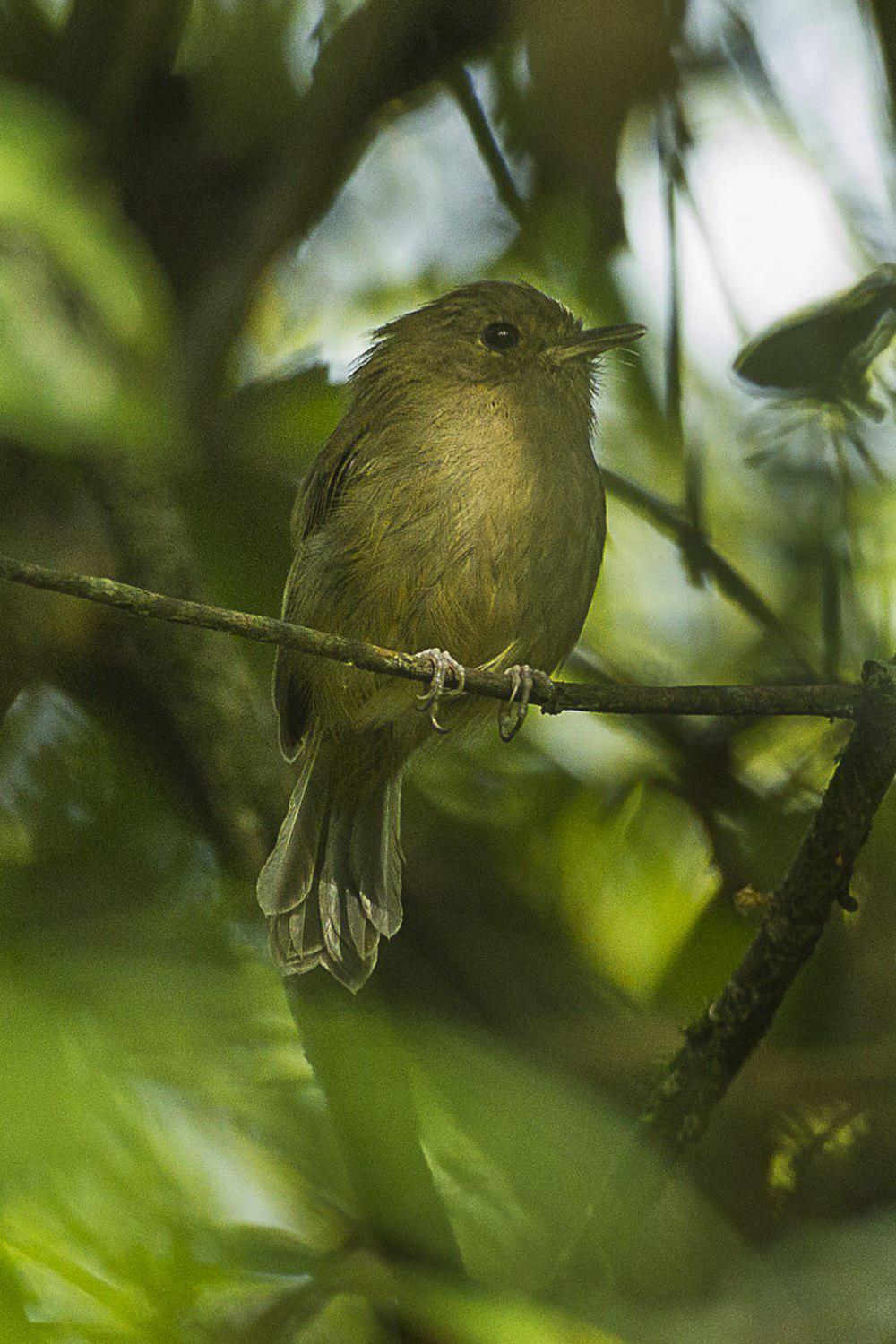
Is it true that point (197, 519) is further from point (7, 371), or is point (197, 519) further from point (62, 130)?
point (7, 371)

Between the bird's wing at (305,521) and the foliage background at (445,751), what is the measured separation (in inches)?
3.9

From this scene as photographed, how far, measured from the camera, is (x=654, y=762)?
396 cm

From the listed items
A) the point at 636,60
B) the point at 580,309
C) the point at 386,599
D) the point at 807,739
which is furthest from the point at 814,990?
the point at 636,60

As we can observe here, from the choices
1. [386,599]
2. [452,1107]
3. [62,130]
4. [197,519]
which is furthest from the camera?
[197,519]

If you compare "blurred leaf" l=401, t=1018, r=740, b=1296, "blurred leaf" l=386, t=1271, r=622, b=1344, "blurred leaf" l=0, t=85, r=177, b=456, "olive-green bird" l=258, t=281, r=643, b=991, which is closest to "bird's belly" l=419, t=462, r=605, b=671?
"olive-green bird" l=258, t=281, r=643, b=991

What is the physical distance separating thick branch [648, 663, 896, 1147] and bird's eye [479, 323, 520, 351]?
189 cm

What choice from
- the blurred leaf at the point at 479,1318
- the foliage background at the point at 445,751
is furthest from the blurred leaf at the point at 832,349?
the blurred leaf at the point at 479,1318

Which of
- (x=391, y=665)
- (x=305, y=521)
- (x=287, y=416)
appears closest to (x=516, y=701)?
(x=391, y=665)

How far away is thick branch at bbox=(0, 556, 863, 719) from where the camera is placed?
1.96m

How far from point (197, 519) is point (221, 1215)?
270 centimetres

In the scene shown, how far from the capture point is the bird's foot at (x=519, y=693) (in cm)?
282

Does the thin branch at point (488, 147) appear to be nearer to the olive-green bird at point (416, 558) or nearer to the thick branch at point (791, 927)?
the olive-green bird at point (416, 558)

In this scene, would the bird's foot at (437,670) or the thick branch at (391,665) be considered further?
the bird's foot at (437,670)

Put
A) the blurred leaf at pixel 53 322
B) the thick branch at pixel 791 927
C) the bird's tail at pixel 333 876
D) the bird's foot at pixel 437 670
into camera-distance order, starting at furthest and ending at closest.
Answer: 1. the bird's tail at pixel 333 876
2. the bird's foot at pixel 437 670
3. the thick branch at pixel 791 927
4. the blurred leaf at pixel 53 322
